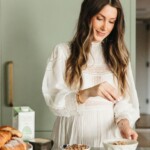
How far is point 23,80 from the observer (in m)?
2.38

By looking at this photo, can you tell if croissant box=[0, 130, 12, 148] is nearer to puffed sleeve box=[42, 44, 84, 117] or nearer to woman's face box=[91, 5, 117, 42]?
puffed sleeve box=[42, 44, 84, 117]

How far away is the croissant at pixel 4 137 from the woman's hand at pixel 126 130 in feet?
1.50

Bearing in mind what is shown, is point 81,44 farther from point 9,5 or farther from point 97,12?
point 9,5

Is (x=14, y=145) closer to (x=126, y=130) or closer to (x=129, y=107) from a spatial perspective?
(x=126, y=130)

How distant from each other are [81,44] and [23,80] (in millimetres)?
844

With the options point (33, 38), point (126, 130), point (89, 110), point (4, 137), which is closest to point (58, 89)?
point (89, 110)

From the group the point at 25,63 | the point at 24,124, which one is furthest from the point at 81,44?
the point at 25,63

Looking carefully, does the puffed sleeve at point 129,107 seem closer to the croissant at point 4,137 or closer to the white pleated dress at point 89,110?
the white pleated dress at point 89,110

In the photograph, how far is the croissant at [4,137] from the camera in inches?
42.3

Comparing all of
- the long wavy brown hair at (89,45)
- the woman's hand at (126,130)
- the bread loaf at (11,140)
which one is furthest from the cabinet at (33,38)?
the bread loaf at (11,140)

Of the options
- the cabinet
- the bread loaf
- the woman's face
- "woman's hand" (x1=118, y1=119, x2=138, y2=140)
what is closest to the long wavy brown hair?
the woman's face

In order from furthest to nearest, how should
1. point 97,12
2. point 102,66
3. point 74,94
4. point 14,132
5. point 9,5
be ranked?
1. point 9,5
2. point 102,66
3. point 97,12
4. point 74,94
5. point 14,132

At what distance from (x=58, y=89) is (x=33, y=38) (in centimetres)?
96

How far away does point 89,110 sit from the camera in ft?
5.21
